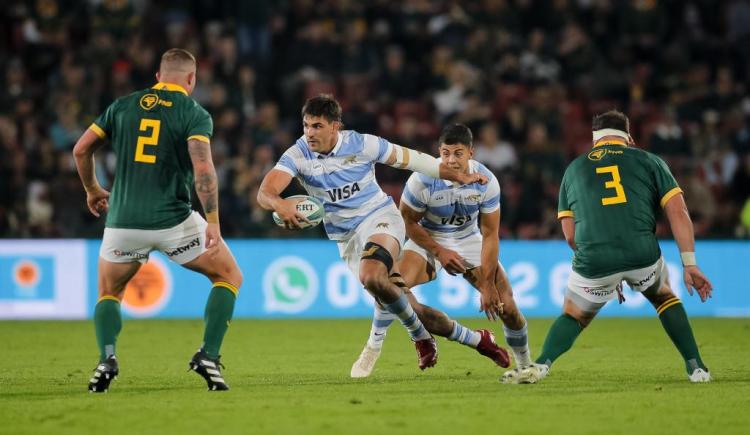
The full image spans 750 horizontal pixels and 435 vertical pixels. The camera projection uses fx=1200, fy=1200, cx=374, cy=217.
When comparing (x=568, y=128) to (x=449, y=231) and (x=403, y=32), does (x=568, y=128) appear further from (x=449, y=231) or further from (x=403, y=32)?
(x=449, y=231)

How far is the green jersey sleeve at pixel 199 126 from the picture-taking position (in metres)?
8.34

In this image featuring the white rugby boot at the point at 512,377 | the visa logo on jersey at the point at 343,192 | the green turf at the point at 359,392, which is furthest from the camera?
the visa logo on jersey at the point at 343,192

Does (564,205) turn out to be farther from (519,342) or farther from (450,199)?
(519,342)

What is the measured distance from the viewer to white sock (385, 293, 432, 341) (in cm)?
938

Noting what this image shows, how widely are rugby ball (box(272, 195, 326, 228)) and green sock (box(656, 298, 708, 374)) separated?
268cm

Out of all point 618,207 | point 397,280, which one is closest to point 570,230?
point 618,207

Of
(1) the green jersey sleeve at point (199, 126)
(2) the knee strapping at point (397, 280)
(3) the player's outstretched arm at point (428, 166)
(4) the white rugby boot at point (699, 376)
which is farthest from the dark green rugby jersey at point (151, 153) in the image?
(4) the white rugby boot at point (699, 376)

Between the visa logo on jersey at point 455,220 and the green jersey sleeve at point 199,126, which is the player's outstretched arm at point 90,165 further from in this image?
the visa logo on jersey at point 455,220

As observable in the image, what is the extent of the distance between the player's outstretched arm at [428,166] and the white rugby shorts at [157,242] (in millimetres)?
1647

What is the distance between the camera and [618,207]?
8797 millimetres

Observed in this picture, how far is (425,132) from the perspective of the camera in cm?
1919

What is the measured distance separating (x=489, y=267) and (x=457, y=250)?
62 centimetres

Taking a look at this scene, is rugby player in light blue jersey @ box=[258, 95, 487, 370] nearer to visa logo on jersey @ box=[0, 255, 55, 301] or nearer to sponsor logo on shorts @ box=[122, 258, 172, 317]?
sponsor logo on shorts @ box=[122, 258, 172, 317]

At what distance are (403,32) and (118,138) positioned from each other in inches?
523
